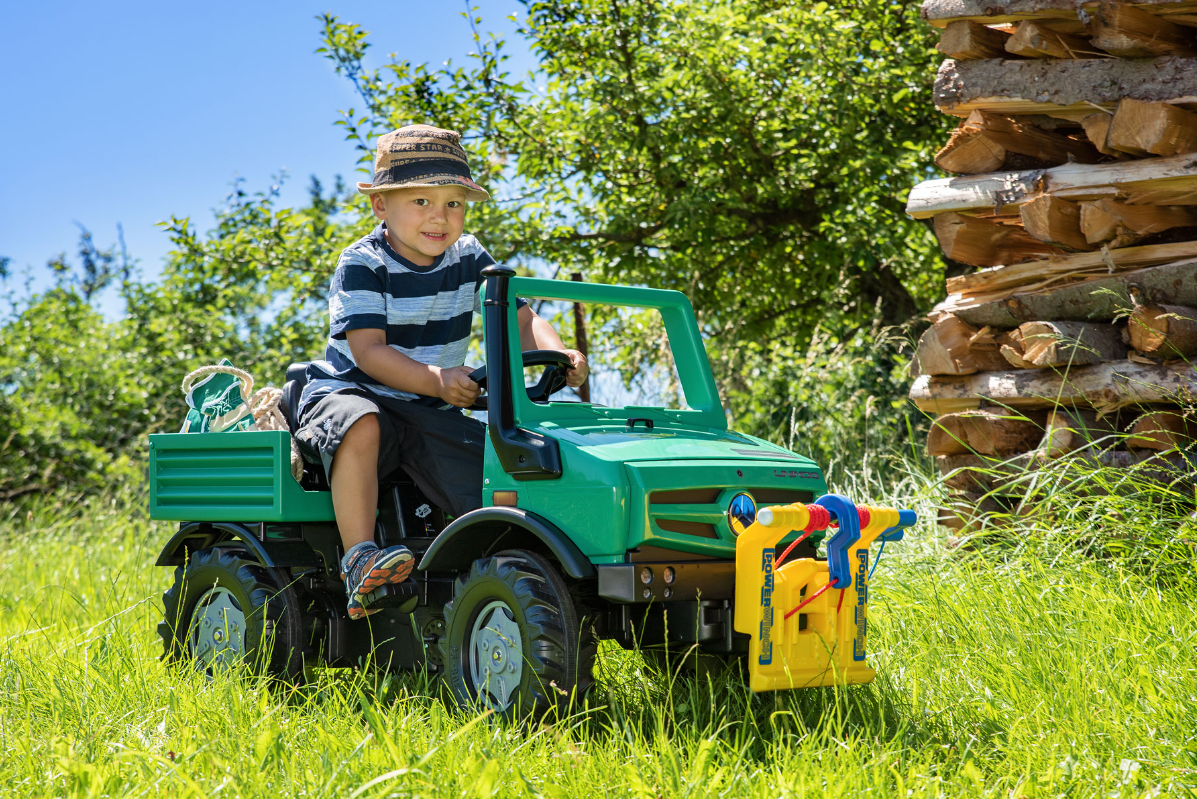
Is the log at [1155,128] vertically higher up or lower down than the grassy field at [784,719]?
higher up

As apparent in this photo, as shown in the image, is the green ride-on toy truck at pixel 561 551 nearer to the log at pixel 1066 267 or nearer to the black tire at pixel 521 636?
the black tire at pixel 521 636

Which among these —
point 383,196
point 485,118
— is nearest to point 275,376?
point 485,118

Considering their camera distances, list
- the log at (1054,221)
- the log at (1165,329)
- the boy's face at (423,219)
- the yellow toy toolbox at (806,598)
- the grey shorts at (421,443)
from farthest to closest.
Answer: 1. the log at (1054,221)
2. the log at (1165,329)
3. the boy's face at (423,219)
4. the grey shorts at (421,443)
5. the yellow toy toolbox at (806,598)

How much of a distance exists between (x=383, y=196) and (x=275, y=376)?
6331 millimetres

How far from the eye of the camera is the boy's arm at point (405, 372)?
316cm

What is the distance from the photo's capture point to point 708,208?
7270 mm

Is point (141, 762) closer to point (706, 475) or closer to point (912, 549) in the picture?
point (706, 475)

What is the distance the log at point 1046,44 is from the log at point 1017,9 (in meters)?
0.06

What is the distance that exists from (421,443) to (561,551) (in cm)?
89

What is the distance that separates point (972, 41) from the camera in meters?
4.58

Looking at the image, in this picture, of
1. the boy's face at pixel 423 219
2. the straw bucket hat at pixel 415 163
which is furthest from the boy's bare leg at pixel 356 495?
the straw bucket hat at pixel 415 163

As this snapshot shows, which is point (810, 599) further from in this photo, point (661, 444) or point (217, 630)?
point (217, 630)

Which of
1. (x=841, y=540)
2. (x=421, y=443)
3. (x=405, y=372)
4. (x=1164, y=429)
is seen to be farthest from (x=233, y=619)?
(x=1164, y=429)

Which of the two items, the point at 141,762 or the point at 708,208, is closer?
the point at 141,762
